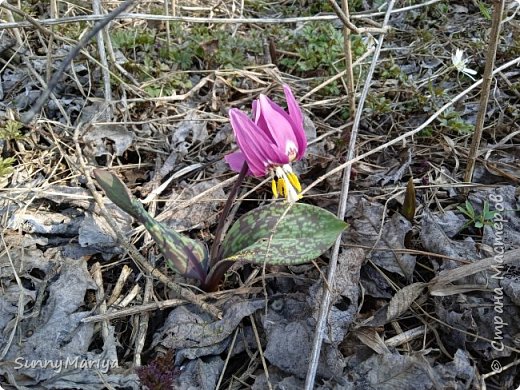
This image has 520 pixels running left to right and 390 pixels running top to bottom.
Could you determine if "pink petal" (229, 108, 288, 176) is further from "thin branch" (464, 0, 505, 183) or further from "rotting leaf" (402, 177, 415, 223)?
"thin branch" (464, 0, 505, 183)

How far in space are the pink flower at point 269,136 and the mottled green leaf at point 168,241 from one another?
25 cm

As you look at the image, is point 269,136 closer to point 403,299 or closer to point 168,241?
point 168,241

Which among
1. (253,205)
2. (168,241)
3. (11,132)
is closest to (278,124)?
(168,241)

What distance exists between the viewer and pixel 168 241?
1.29 metres

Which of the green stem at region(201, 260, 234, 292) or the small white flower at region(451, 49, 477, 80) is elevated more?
the small white flower at region(451, 49, 477, 80)

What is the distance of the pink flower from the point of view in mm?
1180

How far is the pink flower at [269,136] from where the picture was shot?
1.18 metres


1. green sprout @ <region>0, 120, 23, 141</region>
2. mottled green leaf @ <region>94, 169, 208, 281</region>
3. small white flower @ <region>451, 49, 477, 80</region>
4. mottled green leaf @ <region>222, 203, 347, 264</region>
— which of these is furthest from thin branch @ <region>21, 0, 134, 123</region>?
small white flower @ <region>451, 49, 477, 80</region>

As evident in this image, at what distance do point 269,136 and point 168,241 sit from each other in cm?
34

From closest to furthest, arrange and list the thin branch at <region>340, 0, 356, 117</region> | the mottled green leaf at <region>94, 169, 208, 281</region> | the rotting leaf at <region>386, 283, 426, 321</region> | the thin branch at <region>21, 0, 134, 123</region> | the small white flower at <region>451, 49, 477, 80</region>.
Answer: the thin branch at <region>21, 0, 134, 123</region>, the mottled green leaf at <region>94, 169, 208, 281</region>, the rotting leaf at <region>386, 283, 426, 321</region>, the thin branch at <region>340, 0, 356, 117</region>, the small white flower at <region>451, 49, 477, 80</region>

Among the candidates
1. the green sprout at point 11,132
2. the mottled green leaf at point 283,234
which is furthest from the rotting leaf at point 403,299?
the green sprout at point 11,132

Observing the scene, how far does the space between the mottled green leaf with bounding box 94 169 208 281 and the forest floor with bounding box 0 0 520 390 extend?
7 cm

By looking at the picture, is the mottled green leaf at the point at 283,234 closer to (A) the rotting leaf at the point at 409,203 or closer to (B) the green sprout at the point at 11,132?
(A) the rotting leaf at the point at 409,203

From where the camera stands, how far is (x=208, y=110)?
6.58ft
